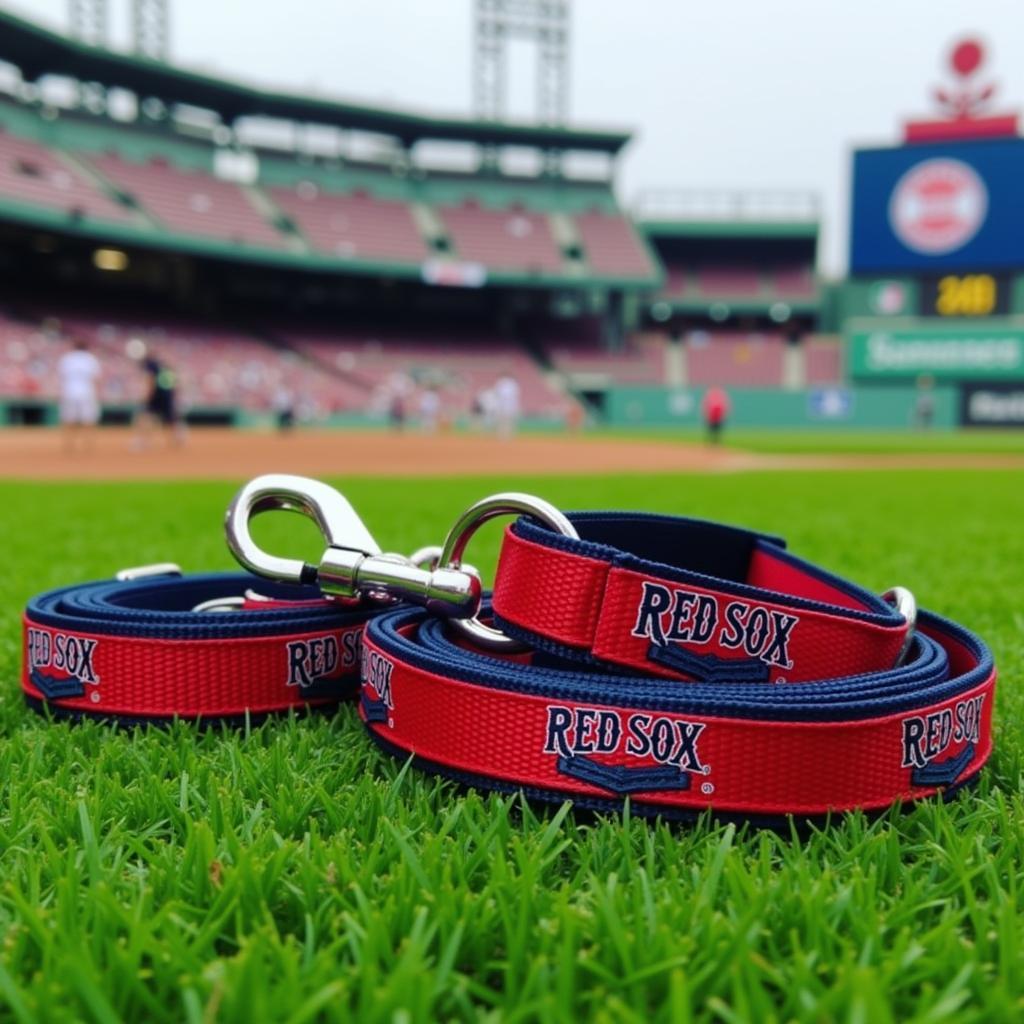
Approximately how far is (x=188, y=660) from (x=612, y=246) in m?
46.5

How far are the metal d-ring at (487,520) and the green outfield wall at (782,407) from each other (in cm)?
3981

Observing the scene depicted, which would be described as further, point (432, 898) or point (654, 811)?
point (654, 811)

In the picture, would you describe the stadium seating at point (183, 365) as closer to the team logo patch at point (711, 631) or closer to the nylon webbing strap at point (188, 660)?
the nylon webbing strap at point (188, 660)

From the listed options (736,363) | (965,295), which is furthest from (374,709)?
(736,363)

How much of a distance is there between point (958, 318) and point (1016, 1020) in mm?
37018

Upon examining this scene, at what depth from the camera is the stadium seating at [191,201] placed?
3638cm

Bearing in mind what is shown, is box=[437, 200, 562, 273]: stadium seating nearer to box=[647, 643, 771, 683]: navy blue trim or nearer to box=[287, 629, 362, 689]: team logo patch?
box=[287, 629, 362, 689]: team logo patch

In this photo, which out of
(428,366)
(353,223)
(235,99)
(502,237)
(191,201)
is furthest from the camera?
(502,237)

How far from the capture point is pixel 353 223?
42.9 meters

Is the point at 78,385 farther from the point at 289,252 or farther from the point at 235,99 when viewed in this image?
the point at 235,99

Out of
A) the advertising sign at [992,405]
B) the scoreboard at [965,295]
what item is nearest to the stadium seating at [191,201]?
the scoreboard at [965,295]

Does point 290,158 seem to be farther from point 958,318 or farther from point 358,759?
point 358,759

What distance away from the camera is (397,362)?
1602 inches

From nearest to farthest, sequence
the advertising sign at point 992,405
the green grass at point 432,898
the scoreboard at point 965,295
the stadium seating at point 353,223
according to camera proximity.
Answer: the green grass at point 432,898, the scoreboard at point 965,295, the advertising sign at point 992,405, the stadium seating at point 353,223
